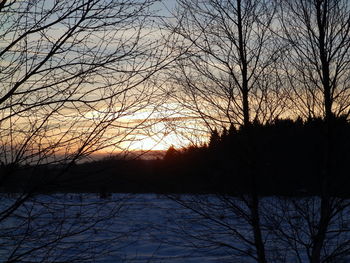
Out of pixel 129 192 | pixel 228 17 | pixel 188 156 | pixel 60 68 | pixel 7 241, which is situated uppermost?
pixel 228 17

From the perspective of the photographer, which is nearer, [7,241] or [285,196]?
[7,241]

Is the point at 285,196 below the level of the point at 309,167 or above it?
below

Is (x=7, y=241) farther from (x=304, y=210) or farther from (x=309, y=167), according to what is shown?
(x=309, y=167)

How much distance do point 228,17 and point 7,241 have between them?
407 cm

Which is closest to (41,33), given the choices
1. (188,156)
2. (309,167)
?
(188,156)

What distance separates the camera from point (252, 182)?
5.27 metres

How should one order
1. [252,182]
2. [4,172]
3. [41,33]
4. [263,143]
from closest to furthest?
1. [4,172]
2. [41,33]
3. [252,182]
4. [263,143]

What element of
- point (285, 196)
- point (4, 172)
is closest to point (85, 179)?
point (4, 172)

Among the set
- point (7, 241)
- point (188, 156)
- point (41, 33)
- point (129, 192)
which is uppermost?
point (41, 33)

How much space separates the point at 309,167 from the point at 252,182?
1.24 metres

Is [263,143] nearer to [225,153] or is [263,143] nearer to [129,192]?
[225,153]

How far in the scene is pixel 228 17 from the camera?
577 cm

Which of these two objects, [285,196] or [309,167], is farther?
[309,167]

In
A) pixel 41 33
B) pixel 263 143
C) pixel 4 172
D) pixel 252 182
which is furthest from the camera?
pixel 263 143
